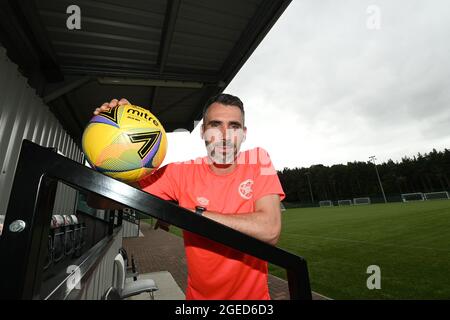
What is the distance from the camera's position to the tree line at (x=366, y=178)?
86.9m

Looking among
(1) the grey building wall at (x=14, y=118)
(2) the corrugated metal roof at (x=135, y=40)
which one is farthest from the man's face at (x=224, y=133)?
(1) the grey building wall at (x=14, y=118)

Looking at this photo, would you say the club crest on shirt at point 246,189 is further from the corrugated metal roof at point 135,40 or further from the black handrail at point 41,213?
the corrugated metal roof at point 135,40

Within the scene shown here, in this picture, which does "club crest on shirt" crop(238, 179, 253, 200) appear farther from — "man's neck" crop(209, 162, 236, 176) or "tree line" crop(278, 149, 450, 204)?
"tree line" crop(278, 149, 450, 204)

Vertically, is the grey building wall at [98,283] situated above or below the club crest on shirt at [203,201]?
below

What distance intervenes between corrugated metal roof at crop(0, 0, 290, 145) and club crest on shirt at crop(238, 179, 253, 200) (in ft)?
10.7

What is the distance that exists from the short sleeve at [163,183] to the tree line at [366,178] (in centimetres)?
8876

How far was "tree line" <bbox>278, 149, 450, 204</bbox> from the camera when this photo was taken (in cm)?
8694

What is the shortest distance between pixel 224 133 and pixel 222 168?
353 mm

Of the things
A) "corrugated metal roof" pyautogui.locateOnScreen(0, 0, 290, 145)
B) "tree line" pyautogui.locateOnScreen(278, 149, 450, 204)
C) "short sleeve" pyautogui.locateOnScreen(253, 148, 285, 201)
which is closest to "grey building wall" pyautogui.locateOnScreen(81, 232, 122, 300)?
"short sleeve" pyautogui.locateOnScreen(253, 148, 285, 201)

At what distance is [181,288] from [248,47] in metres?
6.84

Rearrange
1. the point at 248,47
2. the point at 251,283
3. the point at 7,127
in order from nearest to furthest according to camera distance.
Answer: the point at 251,283 → the point at 7,127 → the point at 248,47

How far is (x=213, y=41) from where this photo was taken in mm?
5059
